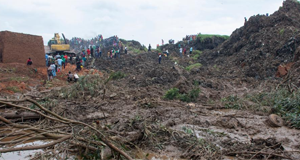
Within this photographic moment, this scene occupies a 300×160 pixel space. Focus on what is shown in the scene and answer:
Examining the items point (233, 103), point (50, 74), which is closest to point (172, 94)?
point (233, 103)

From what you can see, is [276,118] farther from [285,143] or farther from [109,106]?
[109,106]

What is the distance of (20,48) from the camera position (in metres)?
15.3

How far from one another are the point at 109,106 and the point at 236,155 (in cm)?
479

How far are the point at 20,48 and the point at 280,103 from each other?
50.9ft

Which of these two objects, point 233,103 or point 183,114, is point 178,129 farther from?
point 233,103

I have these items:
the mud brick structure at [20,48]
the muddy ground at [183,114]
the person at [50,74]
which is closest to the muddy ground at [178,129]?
the muddy ground at [183,114]

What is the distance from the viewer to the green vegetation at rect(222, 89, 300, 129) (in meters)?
5.53

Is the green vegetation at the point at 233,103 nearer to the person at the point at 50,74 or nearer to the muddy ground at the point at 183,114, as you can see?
the muddy ground at the point at 183,114

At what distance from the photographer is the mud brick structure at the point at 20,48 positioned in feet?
48.0

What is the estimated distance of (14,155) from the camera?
12.0ft

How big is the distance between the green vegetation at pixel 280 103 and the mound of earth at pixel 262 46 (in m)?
7.13

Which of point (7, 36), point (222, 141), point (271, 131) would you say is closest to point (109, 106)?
point (222, 141)

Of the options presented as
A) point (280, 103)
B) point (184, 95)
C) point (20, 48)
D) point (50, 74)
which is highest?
point (20, 48)

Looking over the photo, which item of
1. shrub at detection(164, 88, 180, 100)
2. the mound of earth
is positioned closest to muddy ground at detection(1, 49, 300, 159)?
shrub at detection(164, 88, 180, 100)
